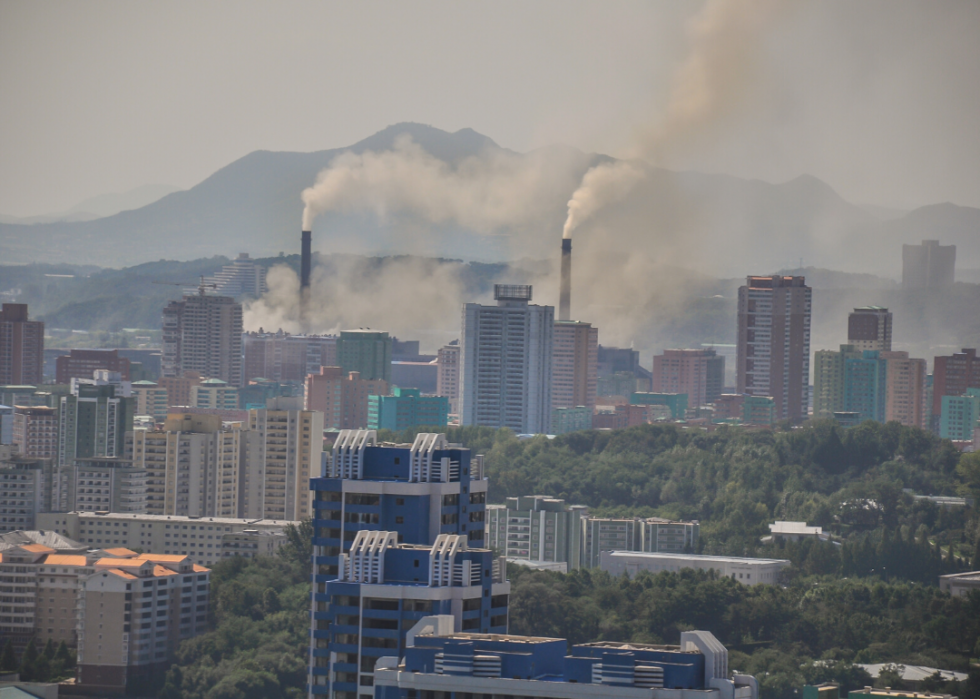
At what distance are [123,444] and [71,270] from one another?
6988cm

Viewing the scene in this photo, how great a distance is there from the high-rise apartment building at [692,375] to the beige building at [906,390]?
12275mm

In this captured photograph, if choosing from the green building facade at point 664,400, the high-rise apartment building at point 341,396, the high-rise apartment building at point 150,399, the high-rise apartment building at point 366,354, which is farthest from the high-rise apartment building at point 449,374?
the high-rise apartment building at point 150,399

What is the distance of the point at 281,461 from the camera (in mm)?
42062

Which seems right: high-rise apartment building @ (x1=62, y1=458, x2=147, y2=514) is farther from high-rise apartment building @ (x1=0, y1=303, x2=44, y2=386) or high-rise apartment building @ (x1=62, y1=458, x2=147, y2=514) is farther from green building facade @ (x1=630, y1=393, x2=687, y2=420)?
green building facade @ (x1=630, y1=393, x2=687, y2=420)

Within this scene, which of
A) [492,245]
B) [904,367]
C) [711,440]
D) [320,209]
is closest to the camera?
[711,440]

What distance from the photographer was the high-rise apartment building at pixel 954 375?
65438mm

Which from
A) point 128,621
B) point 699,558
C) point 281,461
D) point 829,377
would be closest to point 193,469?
point 281,461

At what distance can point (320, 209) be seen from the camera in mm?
74562

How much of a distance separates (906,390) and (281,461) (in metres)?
29.4

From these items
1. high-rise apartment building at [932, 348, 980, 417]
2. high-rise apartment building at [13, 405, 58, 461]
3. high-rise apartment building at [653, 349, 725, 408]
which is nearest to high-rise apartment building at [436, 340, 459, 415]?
high-rise apartment building at [653, 349, 725, 408]

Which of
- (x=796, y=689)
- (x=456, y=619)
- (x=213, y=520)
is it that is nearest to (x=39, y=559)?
(x=213, y=520)

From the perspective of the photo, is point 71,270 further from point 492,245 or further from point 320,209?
point 320,209

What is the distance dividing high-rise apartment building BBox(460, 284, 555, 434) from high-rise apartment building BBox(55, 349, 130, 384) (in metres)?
13.4

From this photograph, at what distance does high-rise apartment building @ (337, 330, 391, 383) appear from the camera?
72.9 metres
